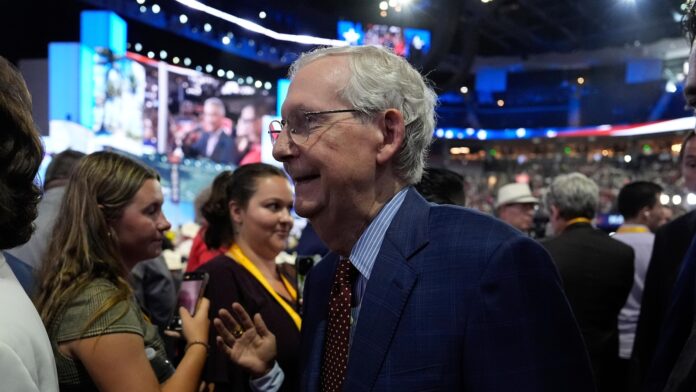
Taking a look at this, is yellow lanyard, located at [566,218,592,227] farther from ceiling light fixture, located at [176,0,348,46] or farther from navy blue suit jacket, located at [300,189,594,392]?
ceiling light fixture, located at [176,0,348,46]

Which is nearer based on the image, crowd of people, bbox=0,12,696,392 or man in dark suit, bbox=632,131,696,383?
crowd of people, bbox=0,12,696,392

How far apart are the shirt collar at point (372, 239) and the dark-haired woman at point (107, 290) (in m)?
0.69

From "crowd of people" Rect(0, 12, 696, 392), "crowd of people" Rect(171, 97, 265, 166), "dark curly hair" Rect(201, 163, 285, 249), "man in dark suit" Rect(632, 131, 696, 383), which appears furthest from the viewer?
"crowd of people" Rect(171, 97, 265, 166)

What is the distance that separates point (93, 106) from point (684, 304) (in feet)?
34.6

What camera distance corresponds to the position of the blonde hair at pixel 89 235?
5.95ft

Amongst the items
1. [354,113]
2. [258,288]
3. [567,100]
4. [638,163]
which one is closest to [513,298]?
[354,113]

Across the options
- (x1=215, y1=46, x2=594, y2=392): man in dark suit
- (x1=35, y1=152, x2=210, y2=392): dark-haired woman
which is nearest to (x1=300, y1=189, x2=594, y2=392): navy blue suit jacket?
(x1=215, y1=46, x2=594, y2=392): man in dark suit

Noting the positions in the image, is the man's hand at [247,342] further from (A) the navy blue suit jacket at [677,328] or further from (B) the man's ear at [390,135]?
(A) the navy blue suit jacket at [677,328]

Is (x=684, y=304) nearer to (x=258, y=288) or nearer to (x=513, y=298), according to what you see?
(x=513, y=298)

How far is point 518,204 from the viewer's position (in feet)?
16.8

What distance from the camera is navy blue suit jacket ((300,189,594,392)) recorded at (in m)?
1.23

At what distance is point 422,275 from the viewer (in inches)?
52.7

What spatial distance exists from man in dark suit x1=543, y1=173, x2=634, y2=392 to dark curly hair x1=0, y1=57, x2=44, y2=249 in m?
2.99

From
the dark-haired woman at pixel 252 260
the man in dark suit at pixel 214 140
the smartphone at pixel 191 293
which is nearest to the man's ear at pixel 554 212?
the dark-haired woman at pixel 252 260
